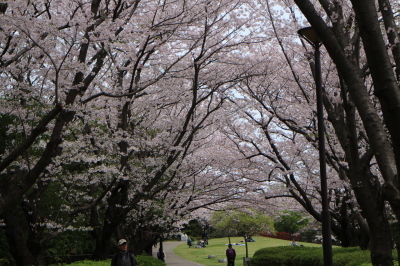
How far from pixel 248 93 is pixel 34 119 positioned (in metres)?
8.07

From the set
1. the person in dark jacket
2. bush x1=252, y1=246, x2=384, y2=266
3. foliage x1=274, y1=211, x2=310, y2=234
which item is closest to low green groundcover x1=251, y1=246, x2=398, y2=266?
bush x1=252, y1=246, x2=384, y2=266

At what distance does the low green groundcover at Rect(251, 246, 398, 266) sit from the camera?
10969mm

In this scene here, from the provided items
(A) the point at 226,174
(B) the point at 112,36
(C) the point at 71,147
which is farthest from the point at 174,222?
(B) the point at 112,36

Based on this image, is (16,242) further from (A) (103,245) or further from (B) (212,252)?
(B) (212,252)

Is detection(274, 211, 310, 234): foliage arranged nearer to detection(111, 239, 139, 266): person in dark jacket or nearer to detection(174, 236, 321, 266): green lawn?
detection(174, 236, 321, 266): green lawn

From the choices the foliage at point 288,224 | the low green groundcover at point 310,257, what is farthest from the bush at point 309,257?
the foliage at point 288,224

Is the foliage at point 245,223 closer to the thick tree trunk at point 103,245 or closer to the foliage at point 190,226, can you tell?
the foliage at point 190,226

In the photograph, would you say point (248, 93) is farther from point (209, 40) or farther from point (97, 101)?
point (97, 101)

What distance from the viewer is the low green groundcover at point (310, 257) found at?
36.0 ft

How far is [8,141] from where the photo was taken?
11.8 m

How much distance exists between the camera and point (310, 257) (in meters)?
15.8

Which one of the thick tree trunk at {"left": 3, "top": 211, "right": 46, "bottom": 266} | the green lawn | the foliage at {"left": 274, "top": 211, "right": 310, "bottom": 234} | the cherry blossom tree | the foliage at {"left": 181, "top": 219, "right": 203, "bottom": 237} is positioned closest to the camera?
the cherry blossom tree

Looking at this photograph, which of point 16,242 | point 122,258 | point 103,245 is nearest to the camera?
point 122,258

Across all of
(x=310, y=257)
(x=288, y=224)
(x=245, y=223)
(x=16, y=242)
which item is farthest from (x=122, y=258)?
(x=288, y=224)
